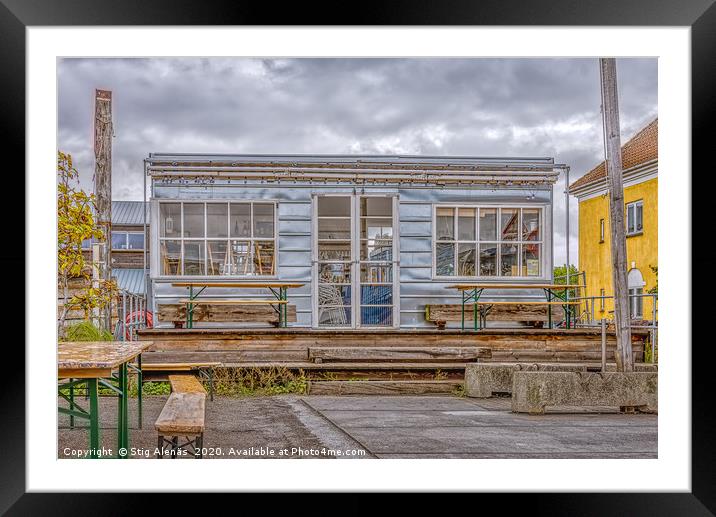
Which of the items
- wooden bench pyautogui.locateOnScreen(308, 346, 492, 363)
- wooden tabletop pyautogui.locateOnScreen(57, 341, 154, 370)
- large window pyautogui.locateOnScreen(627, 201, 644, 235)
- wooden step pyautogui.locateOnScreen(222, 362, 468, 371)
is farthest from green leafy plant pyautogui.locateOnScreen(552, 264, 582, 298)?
wooden tabletop pyautogui.locateOnScreen(57, 341, 154, 370)

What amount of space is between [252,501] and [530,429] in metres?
2.91

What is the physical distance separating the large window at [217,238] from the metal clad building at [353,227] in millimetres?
13

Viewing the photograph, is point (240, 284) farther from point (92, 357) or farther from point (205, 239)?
point (92, 357)

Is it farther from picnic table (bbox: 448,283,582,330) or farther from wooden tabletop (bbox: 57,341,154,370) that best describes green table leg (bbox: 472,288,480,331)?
wooden tabletop (bbox: 57,341,154,370)

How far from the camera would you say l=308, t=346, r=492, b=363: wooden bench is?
359 inches

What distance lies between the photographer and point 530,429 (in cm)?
646

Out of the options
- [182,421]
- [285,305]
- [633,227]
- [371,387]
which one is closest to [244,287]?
[285,305]

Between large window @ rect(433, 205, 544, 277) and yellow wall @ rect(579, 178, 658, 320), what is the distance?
1375 mm

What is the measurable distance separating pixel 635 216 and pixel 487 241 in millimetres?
3391
